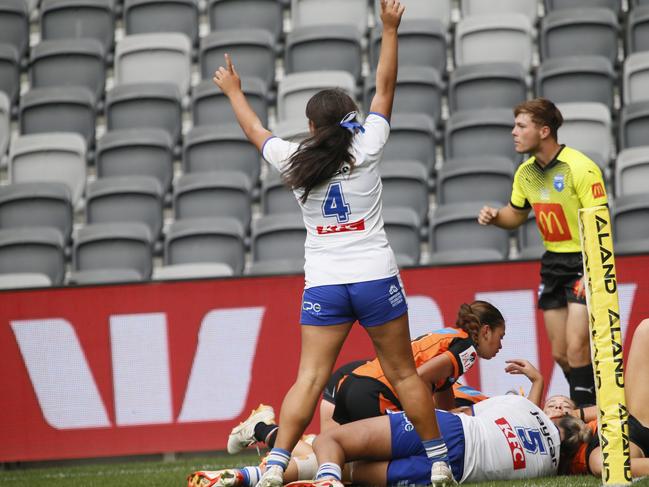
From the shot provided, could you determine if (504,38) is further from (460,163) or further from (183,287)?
(183,287)

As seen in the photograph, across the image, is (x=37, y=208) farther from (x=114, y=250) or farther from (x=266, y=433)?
(x=266, y=433)

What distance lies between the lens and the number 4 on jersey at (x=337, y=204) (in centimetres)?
467

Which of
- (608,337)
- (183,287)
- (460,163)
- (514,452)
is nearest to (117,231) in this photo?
(183,287)

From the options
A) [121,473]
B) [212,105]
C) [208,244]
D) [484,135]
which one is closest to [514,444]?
[121,473]

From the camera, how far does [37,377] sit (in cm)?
760

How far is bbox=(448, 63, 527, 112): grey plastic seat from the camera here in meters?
10.8

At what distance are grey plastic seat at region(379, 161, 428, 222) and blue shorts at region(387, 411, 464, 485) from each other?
5.09 meters

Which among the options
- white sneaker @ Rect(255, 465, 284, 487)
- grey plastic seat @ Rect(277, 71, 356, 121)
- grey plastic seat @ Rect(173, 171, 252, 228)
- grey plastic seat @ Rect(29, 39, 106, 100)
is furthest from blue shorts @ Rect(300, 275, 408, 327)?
grey plastic seat @ Rect(29, 39, 106, 100)

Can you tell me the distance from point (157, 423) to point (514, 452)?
3.26 metres

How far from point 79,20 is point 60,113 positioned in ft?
5.09

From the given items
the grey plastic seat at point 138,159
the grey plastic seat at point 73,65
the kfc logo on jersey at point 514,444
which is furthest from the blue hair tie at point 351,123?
the grey plastic seat at point 73,65

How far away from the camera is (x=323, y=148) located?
4672mm

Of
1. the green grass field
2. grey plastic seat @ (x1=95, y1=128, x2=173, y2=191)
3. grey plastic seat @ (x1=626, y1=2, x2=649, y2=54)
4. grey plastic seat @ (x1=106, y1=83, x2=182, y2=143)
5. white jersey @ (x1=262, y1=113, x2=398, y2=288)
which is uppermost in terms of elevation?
grey plastic seat @ (x1=626, y1=2, x2=649, y2=54)

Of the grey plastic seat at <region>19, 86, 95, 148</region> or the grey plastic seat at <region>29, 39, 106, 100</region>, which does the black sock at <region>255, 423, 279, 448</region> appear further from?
the grey plastic seat at <region>29, 39, 106, 100</region>
